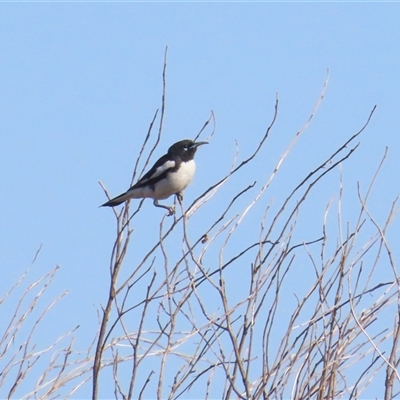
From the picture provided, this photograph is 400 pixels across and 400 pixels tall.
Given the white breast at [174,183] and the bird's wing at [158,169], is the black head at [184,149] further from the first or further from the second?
the white breast at [174,183]

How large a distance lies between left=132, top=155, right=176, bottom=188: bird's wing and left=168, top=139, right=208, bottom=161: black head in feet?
0.33

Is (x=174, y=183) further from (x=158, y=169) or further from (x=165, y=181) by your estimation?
(x=158, y=169)

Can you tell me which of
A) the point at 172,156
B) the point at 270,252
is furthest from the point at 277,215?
the point at 172,156

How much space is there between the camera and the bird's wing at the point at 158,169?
A: 7836 mm

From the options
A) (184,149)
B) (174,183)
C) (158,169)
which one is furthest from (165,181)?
(184,149)

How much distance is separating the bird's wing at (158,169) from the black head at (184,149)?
10cm

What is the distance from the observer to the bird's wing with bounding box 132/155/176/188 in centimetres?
784

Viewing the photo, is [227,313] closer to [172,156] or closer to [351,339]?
[351,339]

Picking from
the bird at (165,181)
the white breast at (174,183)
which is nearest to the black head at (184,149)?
the bird at (165,181)

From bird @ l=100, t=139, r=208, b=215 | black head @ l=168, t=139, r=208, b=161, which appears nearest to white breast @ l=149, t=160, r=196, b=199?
bird @ l=100, t=139, r=208, b=215

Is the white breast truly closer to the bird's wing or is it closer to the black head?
the bird's wing

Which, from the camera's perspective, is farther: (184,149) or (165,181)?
(184,149)

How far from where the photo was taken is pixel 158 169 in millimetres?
7957

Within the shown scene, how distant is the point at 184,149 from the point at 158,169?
0.37 m
